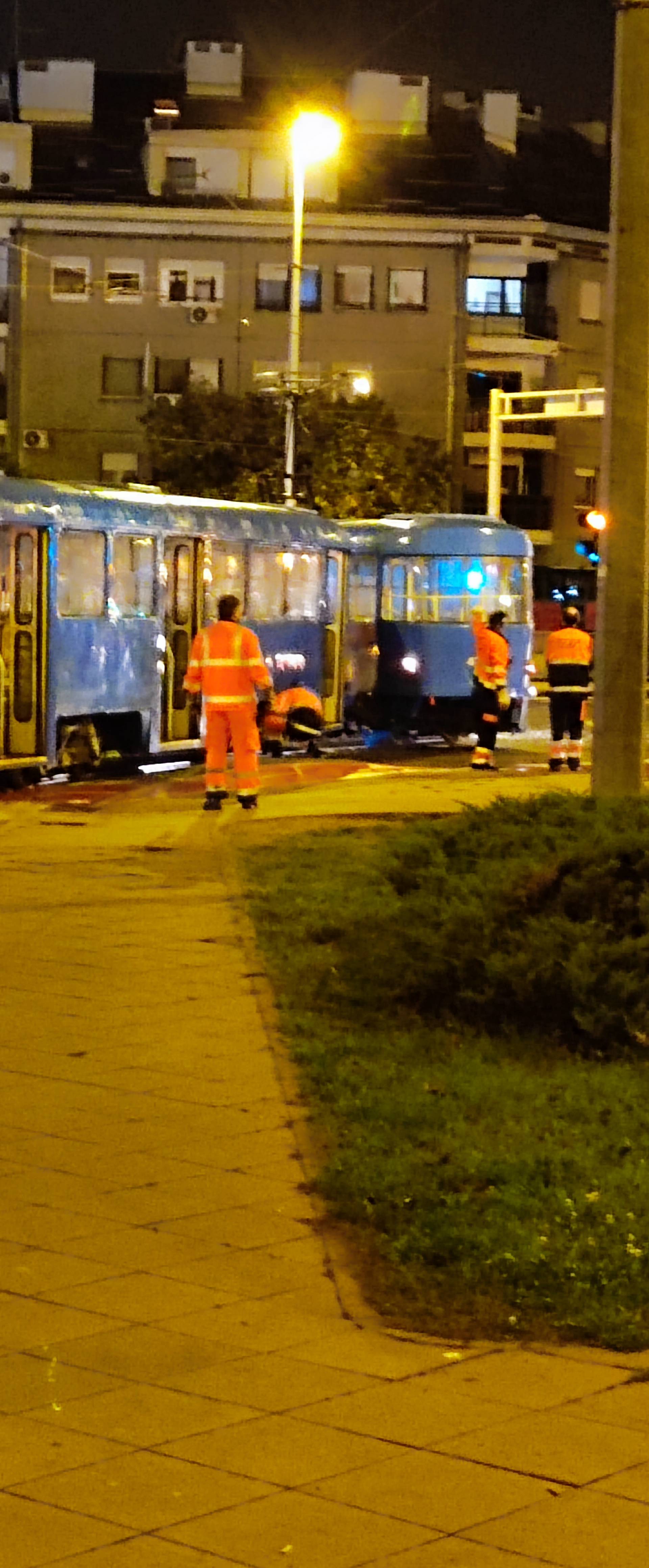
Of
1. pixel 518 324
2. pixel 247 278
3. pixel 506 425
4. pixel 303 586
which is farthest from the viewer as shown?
pixel 506 425

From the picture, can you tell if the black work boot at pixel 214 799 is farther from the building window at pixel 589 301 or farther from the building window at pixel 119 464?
the building window at pixel 589 301

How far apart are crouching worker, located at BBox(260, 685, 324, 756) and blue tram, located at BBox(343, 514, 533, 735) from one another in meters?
3.46

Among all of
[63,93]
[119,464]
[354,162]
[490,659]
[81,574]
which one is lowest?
[490,659]

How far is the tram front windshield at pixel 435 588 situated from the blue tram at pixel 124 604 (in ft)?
10.7

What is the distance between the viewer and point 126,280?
2484 inches

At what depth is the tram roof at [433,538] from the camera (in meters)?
31.6

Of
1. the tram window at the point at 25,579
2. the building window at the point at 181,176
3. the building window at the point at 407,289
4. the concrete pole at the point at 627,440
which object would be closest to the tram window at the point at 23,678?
the tram window at the point at 25,579

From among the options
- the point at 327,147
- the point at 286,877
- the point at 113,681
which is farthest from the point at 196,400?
the point at 286,877

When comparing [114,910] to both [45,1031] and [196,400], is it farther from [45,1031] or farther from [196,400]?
[196,400]

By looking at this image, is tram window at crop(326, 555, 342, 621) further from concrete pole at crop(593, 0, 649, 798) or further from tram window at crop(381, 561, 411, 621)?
concrete pole at crop(593, 0, 649, 798)

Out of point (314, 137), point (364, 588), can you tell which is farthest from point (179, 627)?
point (314, 137)

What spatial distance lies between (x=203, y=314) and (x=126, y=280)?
2.31 meters

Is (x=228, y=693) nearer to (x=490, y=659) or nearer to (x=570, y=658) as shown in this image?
(x=490, y=659)

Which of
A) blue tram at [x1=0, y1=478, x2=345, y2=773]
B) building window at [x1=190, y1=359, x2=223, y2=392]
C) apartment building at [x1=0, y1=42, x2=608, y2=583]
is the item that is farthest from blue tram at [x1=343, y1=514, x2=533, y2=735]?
building window at [x1=190, y1=359, x2=223, y2=392]
